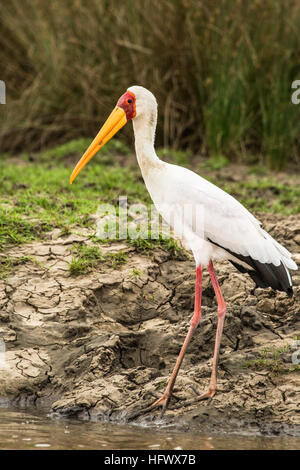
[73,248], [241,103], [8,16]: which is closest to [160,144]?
[241,103]

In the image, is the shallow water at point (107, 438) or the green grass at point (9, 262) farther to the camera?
the green grass at point (9, 262)

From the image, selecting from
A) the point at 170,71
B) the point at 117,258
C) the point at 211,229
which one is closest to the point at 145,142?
the point at 211,229

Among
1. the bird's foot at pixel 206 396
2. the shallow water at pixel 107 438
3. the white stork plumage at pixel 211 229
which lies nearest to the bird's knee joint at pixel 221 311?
the white stork plumage at pixel 211 229

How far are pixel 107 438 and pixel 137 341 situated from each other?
873 mm

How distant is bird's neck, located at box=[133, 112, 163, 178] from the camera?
14.9 ft

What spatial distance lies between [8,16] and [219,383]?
22.4 feet

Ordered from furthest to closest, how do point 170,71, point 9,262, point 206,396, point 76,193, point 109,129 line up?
point 170,71
point 76,193
point 9,262
point 109,129
point 206,396

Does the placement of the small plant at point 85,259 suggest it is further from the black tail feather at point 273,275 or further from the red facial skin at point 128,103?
the black tail feather at point 273,275

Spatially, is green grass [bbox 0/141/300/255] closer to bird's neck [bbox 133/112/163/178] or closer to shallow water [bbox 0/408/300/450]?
bird's neck [bbox 133/112/163/178]

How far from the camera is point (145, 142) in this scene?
458 cm

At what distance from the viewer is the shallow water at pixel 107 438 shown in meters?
3.76

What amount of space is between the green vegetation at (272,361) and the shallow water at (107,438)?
489 mm

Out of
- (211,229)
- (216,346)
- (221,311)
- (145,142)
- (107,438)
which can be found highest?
(145,142)

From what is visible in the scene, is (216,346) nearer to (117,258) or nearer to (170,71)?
(117,258)
